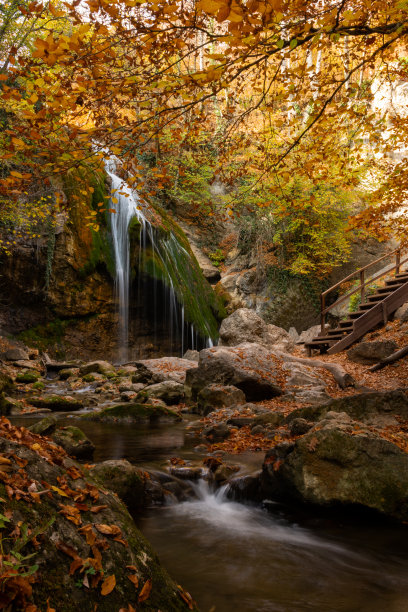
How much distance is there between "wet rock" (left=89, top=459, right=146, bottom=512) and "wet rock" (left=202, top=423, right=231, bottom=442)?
2.22 metres

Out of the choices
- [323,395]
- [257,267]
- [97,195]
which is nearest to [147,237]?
[97,195]

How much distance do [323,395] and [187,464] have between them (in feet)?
13.3

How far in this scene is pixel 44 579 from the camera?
52.4 inches

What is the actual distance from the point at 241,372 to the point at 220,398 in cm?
80

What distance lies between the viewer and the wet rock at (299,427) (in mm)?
4887

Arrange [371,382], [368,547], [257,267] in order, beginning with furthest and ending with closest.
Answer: [257,267]
[371,382]
[368,547]

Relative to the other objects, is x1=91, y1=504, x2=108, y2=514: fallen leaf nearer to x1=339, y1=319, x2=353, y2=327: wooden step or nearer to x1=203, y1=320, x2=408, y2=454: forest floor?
x1=203, y1=320, x2=408, y2=454: forest floor

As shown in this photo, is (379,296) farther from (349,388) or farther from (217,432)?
(217,432)

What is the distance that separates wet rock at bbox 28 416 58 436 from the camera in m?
4.80

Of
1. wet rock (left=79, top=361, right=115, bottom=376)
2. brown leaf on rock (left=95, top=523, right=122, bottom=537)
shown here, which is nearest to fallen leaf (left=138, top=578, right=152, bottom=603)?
brown leaf on rock (left=95, top=523, right=122, bottom=537)

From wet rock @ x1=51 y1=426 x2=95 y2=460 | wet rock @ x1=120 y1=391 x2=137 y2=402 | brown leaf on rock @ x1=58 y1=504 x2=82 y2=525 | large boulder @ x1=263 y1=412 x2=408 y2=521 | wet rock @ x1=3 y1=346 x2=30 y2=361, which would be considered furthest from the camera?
wet rock @ x1=3 y1=346 x2=30 y2=361

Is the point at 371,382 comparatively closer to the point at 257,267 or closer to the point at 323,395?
the point at 323,395

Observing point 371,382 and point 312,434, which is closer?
point 312,434

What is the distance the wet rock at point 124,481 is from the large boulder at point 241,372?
4.59 metres
